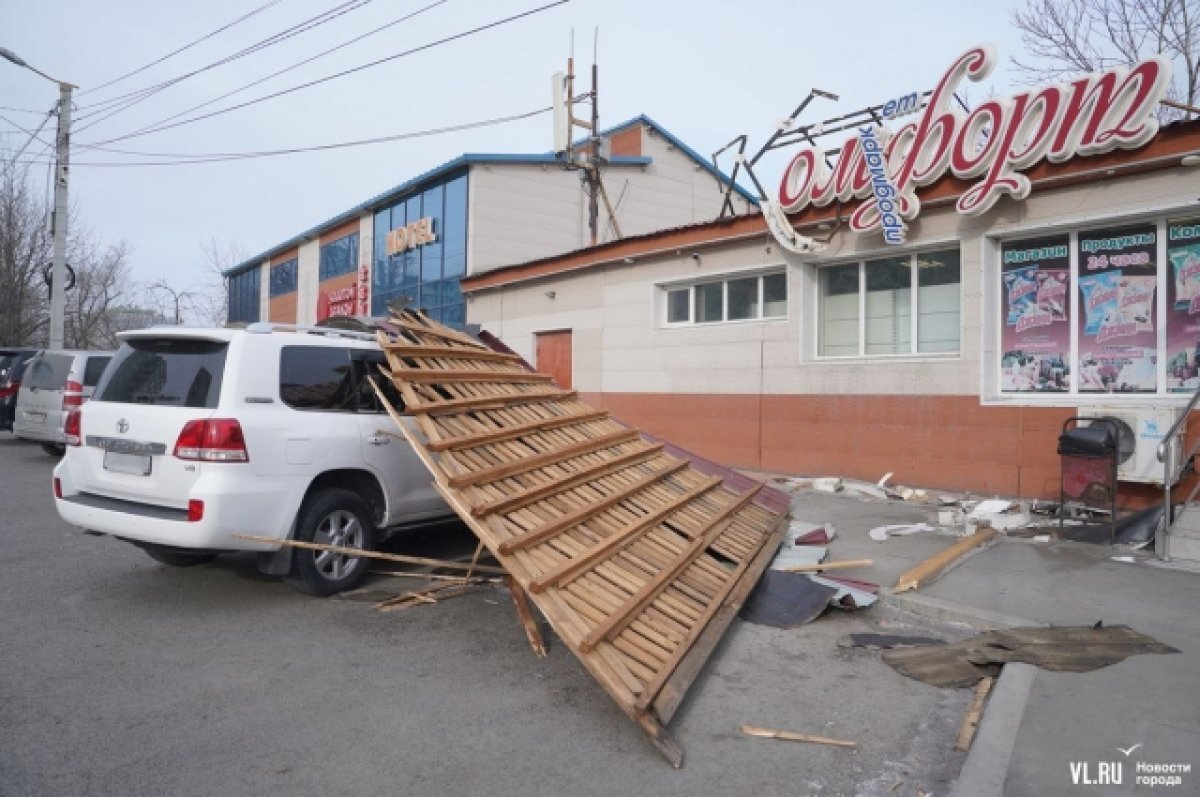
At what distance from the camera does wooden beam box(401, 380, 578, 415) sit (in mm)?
5055

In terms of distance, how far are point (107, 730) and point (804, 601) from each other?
13.7 ft

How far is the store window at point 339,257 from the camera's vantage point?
85.4 ft

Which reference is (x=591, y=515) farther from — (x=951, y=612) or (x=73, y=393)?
(x=73, y=393)

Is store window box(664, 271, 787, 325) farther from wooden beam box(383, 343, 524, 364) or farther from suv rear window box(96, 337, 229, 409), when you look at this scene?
suv rear window box(96, 337, 229, 409)

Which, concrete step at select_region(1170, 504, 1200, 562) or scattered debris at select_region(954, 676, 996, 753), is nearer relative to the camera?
scattered debris at select_region(954, 676, 996, 753)

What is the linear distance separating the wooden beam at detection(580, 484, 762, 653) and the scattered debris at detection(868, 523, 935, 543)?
1.57m

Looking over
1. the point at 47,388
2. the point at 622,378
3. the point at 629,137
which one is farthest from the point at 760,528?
the point at 629,137

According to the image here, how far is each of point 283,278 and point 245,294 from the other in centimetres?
697

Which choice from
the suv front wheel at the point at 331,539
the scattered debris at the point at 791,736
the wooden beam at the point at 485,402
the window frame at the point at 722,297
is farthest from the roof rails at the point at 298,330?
the window frame at the point at 722,297

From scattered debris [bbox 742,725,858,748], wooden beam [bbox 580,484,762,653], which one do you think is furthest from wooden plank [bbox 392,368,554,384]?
scattered debris [bbox 742,725,858,748]

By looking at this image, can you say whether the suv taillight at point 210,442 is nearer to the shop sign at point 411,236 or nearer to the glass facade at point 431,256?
the glass facade at point 431,256

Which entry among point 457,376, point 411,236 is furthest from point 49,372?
point 457,376

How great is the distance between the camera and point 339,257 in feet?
89.4

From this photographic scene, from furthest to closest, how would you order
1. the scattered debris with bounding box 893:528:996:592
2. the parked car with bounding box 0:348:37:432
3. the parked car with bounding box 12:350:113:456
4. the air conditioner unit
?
the parked car with bounding box 0:348:37:432 → the parked car with bounding box 12:350:113:456 → the air conditioner unit → the scattered debris with bounding box 893:528:996:592
